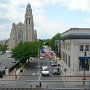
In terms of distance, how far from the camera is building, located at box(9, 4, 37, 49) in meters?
162

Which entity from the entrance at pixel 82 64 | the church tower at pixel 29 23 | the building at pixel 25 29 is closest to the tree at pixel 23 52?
the entrance at pixel 82 64

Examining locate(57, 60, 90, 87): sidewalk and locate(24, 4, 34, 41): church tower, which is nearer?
locate(57, 60, 90, 87): sidewalk

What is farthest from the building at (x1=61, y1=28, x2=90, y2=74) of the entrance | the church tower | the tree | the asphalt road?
the church tower

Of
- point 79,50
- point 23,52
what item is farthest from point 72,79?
point 23,52

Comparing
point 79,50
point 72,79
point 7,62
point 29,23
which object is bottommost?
point 72,79

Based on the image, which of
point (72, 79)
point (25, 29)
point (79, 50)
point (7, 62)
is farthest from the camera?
point (25, 29)

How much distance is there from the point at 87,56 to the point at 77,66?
2915 millimetres

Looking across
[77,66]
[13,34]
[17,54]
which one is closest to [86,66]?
[77,66]

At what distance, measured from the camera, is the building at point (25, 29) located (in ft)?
531

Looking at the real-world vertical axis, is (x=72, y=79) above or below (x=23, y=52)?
below

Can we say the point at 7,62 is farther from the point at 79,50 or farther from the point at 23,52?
the point at 79,50

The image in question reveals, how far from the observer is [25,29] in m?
168

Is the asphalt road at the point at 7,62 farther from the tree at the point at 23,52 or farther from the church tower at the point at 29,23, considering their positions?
the church tower at the point at 29,23

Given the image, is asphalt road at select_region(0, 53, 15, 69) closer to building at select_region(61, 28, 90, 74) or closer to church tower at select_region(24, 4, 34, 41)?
building at select_region(61, 28, 90, 74)
